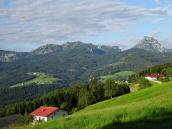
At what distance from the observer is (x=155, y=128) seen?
11.8 m

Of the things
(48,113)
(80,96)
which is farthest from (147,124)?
(80,96)

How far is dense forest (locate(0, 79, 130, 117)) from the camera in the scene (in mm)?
126631

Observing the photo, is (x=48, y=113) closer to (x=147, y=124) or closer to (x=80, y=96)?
(x=80, y=96)

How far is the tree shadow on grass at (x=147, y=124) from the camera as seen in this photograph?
12.0 meters

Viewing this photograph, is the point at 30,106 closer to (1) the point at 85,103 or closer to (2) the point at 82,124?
(1) the point at 85,103

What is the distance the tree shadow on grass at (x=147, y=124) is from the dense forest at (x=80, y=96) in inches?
4199

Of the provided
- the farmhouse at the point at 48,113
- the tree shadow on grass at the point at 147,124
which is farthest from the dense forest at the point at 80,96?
the tree shadow on grass at the point at 147,124

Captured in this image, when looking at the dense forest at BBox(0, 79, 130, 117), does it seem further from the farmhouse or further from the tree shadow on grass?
the tree shadow on grass

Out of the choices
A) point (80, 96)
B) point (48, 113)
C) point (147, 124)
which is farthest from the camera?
point (80, 96)

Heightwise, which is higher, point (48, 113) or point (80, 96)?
point (80, 96)

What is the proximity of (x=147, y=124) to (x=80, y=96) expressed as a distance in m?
126

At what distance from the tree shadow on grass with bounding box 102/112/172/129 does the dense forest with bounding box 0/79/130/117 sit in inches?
4199

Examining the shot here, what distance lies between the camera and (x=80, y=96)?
138 m

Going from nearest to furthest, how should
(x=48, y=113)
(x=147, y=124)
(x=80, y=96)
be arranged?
(x=147, y=124)
(x=48, y=113)
(x=80, y=96)
